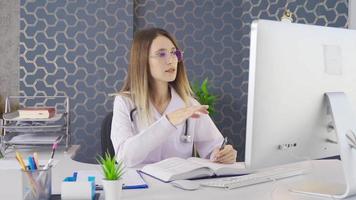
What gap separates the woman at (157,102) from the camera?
6.43ft

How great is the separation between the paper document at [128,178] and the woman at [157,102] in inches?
11.2

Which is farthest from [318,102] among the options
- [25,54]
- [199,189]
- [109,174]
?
[25,54]

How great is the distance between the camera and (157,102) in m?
2.10

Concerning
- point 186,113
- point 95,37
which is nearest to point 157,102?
point 186,113

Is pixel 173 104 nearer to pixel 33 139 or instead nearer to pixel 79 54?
pixel 33 139

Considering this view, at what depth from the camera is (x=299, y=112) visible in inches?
46.7

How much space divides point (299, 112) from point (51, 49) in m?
2.43

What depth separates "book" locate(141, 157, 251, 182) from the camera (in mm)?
1459

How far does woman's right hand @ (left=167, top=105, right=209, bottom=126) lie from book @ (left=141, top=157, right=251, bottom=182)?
0.16 meters

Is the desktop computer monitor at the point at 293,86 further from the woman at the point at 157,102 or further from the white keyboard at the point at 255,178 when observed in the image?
the woman at the point at 157,102

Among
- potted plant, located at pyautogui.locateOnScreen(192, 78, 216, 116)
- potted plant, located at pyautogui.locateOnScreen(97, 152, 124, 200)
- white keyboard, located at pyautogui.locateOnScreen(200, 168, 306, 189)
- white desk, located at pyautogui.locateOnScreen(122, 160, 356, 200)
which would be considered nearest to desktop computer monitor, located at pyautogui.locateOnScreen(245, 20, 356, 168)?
white desk, located at pyautogui.locateOnScreen(122, 160, 356, 200)

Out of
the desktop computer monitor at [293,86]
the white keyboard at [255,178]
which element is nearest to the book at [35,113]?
the white keyboard at [255,178]

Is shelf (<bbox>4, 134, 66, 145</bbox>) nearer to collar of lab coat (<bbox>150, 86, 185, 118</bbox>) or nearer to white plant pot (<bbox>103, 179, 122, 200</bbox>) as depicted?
collar of lab coat (<bbox>150, 86, 185, 118</bbox>)

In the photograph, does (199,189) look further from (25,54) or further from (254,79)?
(25,54)
